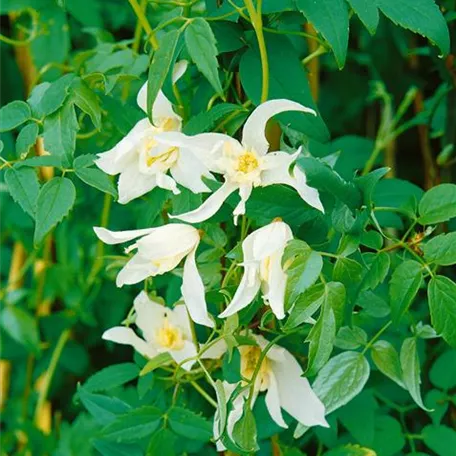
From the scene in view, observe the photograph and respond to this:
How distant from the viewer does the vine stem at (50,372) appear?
1.31 metres

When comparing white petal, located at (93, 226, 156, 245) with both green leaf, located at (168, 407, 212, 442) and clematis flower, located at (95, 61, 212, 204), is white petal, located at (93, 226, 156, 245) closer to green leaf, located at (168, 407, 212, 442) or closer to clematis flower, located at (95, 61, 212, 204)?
clematis flower, located at (95, 61, 212, 204)

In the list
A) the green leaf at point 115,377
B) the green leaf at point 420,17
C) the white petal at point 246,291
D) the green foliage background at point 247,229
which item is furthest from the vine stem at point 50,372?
the green leaf at point 420,17

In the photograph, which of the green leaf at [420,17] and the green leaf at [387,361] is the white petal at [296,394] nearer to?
the green leaf at [387,361]

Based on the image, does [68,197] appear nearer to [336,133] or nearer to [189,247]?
[189,247]

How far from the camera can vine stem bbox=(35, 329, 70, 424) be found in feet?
4.30

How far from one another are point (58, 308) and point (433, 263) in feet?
2.97

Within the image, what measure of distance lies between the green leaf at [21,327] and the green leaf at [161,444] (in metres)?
0.54

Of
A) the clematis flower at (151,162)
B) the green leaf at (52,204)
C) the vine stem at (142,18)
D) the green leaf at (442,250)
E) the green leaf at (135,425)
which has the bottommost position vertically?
the green leaf at (135,425)

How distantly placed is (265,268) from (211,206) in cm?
6

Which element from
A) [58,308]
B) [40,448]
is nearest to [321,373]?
[40,448]

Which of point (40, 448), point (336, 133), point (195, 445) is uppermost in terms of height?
point (195, 445)

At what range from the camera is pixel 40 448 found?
1256 millimetres

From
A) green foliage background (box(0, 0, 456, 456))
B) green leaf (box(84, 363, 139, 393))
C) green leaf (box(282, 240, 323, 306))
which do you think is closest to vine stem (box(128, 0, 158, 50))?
green foliage background (box(0, 0, 456, 456))

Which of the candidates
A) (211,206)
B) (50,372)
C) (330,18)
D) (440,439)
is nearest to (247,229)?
(211,206)
